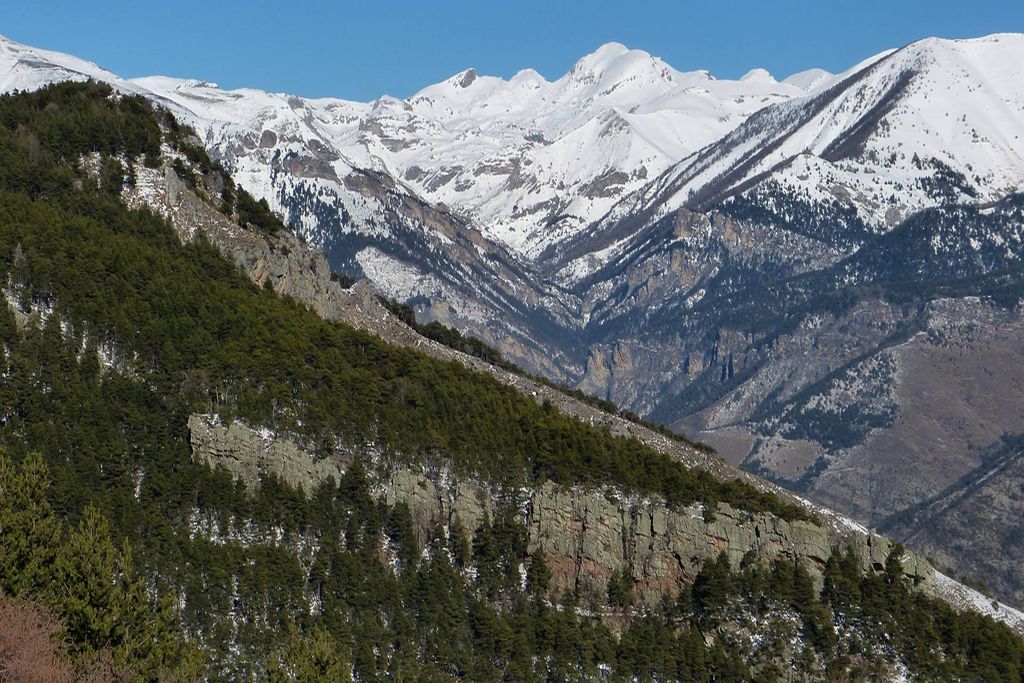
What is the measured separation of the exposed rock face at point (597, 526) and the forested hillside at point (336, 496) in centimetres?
158

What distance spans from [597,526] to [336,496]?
81.4 ft

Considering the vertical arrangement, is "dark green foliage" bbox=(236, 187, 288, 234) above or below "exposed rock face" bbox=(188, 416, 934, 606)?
above

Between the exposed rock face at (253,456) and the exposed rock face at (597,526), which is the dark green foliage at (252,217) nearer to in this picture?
the exposed rock face at (253,456)

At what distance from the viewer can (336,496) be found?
504 ft

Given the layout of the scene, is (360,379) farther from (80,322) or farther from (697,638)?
(697,638)

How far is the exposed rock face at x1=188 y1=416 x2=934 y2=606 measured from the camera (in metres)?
156

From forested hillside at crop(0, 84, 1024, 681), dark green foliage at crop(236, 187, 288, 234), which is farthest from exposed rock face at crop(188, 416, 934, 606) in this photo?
dark green foliage at crop(236, 187, 288, 234)

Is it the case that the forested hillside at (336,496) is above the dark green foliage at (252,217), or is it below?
below

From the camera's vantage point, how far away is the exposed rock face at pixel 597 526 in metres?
→ 156

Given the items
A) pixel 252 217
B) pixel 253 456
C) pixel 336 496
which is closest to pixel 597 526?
pixel 336 496

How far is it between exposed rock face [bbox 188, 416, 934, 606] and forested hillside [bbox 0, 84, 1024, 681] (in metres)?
1.58

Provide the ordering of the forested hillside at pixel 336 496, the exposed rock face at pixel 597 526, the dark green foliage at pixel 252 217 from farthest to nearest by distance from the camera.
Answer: the dark green foliage at pixel 252 217 < the exposed rock face at pixel 597 526 < the forested hillside at pixel 336 496

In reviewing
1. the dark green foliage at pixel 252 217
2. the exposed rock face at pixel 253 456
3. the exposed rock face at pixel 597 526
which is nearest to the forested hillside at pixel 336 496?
the exposed rock face at pixel 253 456

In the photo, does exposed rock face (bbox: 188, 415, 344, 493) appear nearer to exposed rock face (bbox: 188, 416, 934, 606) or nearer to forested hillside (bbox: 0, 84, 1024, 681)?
exposed rock face (bbox: 188, 416, 934, 606)
